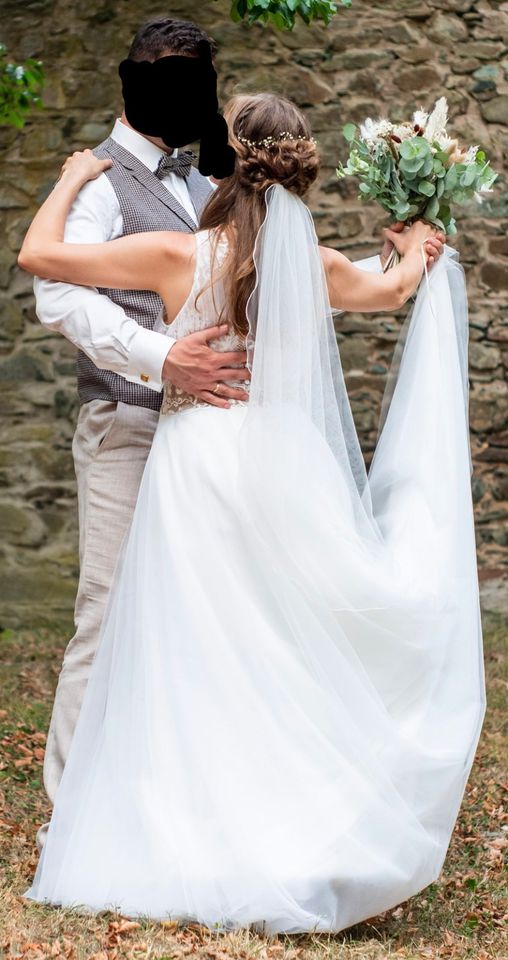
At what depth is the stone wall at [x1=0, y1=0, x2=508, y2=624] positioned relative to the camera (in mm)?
6082

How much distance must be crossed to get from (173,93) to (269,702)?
1.69 m

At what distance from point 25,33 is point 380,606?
4.77m

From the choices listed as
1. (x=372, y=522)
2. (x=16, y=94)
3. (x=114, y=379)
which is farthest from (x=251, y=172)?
(x=16, y=94)

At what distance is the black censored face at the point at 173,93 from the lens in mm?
3086

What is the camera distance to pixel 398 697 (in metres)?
2.68

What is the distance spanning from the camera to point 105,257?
2.80m

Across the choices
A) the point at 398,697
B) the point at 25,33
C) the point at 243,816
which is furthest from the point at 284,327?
the point at 25,33

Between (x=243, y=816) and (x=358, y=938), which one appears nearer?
(x=243, y=816)

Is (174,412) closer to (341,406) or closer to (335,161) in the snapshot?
(341,406)

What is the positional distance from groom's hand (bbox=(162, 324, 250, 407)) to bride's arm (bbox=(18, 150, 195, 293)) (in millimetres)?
168

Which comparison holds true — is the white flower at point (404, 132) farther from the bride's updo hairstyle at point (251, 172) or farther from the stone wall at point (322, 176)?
the stone wall at point (322, 176)

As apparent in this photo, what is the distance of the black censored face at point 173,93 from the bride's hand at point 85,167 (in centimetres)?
17

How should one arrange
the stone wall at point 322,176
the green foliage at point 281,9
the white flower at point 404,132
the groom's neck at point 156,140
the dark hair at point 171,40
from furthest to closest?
1. the stone wall at point 322,176
2. the green foliage at point 281,9
3. the groom's neck at point 156,140
4. the dark hair at point 171,40
5. the white flower at point 404,132

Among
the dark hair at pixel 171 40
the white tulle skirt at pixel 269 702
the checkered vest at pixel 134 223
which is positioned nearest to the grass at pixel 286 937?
the white tulle skirt at pixel 269 702
